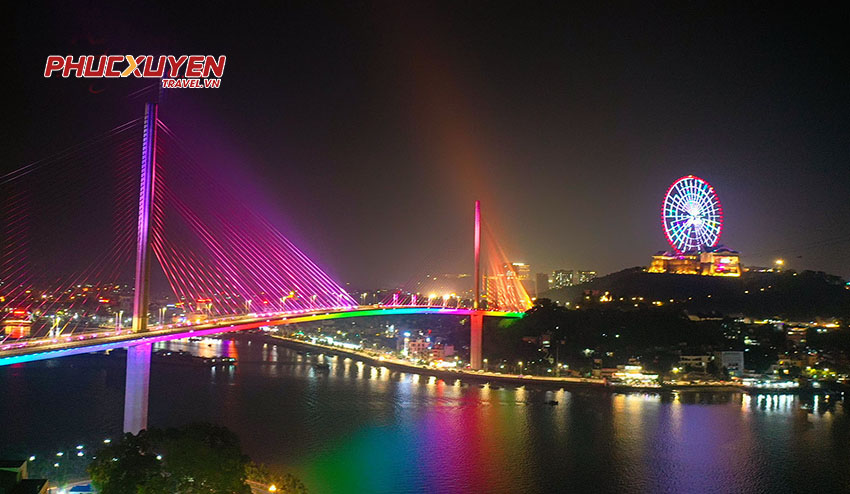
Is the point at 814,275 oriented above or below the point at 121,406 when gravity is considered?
above

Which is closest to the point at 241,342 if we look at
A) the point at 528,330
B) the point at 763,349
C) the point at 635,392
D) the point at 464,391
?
the point at 528,330

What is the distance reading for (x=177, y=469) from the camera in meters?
3.67

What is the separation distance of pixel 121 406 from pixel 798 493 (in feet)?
23.7

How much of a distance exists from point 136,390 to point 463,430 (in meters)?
3.50

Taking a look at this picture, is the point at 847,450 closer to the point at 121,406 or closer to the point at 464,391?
the point at 464,391

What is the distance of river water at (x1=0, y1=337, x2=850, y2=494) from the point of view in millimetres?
5578

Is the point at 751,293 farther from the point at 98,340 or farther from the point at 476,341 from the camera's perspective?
the point at 98,340

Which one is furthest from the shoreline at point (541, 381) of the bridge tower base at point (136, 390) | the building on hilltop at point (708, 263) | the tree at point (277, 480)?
the building on hilltop at point (708, 263)

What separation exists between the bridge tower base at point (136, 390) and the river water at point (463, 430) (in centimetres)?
106

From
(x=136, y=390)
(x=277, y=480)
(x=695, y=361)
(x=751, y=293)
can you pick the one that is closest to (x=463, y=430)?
(x=277, y=480)

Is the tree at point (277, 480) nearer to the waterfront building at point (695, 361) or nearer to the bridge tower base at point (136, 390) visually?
the bridge tower base at point (136, 390)

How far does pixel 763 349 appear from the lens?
1262cm

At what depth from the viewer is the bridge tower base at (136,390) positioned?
16.7ft

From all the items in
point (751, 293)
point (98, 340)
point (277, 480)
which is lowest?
point (277, 480)
